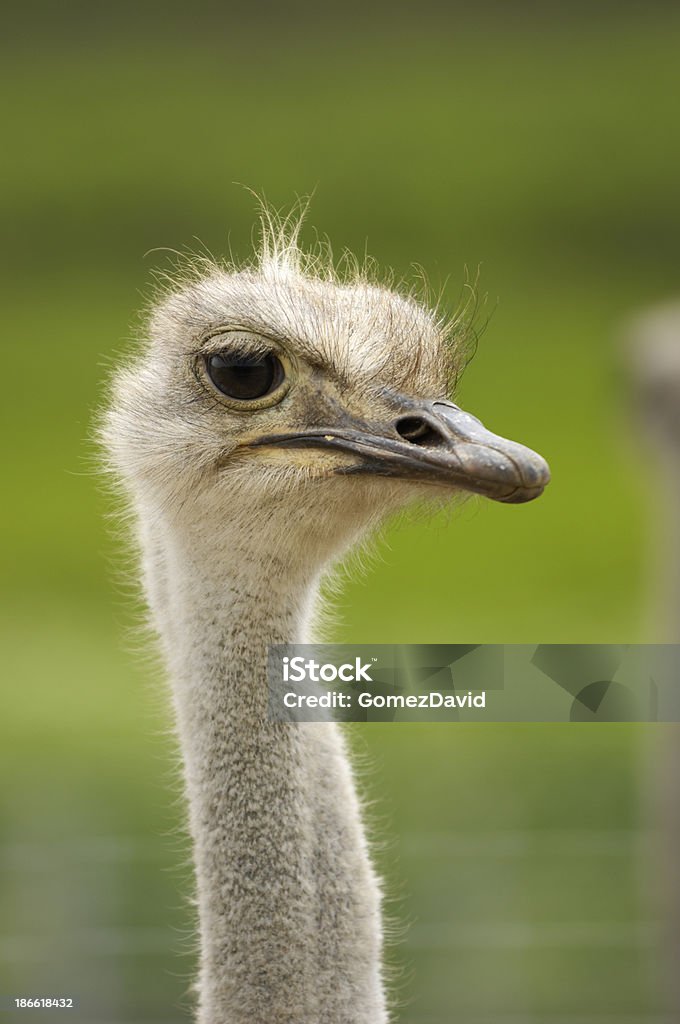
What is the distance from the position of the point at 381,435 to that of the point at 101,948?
57.9 inches

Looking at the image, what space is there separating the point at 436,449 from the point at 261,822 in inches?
16.2

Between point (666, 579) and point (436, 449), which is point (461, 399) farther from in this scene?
point (436, 449)

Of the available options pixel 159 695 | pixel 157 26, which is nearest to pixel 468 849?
pixel 159 695

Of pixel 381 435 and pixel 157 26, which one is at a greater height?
pixel 157 26

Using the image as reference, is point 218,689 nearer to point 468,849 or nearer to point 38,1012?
point 38,1012

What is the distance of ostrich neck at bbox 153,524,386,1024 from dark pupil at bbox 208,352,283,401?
17cm

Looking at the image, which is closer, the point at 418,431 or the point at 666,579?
the point at 418,431

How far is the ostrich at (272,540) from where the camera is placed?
1.69m

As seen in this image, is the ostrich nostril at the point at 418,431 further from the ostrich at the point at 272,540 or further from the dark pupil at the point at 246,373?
the dark pupil at the point at 246,373

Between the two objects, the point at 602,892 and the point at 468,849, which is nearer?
the point at 468,849

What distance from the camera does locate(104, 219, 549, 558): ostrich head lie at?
1.66 meters

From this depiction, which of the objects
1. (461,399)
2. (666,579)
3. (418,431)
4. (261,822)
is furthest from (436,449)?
(461,399)

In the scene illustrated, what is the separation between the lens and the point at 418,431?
165 centimetres

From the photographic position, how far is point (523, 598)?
779 cm
